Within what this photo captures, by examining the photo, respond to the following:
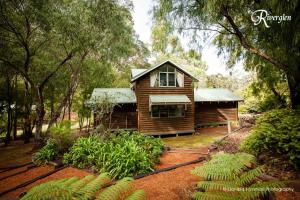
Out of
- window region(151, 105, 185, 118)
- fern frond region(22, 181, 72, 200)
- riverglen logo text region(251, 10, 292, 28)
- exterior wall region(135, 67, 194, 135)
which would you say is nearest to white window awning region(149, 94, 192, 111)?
exterior wall region(135, 67, 194, 135)

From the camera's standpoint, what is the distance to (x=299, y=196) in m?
4.20

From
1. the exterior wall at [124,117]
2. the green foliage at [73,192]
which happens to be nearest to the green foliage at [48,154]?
the exterior wall at [124,117]

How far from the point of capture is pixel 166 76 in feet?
50.6

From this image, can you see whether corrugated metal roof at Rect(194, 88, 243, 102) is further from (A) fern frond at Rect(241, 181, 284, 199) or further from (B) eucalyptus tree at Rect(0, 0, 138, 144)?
(A) fern frond at Rect(241, 181, 284, 199)

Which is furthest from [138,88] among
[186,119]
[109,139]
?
[109,139]

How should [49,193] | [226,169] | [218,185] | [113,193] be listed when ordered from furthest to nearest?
[226,169] < [218,185] < [113,193] < [49,193]

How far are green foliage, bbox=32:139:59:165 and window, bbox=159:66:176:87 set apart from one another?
347 inches

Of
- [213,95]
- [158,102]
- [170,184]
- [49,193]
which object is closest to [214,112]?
[213,95]

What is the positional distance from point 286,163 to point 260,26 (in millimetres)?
4421

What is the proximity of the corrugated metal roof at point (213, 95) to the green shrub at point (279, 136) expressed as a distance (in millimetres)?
11924

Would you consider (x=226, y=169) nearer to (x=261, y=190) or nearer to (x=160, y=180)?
(x=261, y=190)

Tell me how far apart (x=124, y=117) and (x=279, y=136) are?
40.7ft

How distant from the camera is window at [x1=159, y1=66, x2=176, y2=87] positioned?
15.3m

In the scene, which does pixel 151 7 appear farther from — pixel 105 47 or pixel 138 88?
pixel 138 88
